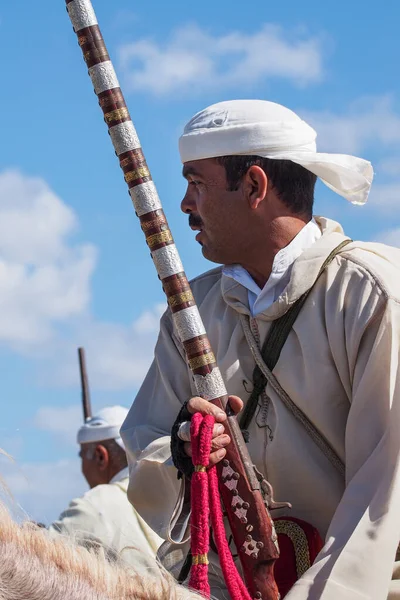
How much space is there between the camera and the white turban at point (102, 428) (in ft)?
36.7

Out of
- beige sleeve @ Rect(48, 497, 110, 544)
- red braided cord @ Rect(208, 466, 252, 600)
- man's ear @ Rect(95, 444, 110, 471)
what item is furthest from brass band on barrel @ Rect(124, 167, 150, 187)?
man's ear @ Rect(95, 444, 110, 471)

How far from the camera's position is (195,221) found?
4297 mm

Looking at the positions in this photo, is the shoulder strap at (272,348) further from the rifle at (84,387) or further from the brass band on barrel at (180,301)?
the rifle at (84,387)

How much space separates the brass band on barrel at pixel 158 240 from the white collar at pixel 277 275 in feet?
1.78

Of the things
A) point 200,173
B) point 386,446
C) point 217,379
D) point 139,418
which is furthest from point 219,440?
point 200,173

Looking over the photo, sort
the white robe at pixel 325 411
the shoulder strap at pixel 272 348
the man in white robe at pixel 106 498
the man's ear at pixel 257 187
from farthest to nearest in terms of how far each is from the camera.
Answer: the man in white robe at pixel 106 498 < the man's ear at pixel 257 187 < the shoulder strap at pixel 272 348 < the white robe at pixel 325 411

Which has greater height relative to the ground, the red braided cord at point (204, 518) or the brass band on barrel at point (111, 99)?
the brass band on barrel at point (111, 99)

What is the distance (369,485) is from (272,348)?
73cm

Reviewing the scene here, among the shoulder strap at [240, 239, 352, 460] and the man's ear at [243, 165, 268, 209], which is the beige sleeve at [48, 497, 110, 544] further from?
the man's ear at [243, 165, 268, 209]

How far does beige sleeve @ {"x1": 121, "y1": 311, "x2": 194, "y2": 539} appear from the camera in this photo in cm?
413

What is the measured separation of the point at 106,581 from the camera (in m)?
2.60

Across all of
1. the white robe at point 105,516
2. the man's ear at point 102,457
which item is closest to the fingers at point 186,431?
the white robe at point 105,516

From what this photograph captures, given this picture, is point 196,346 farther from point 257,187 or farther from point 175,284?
point 257,187

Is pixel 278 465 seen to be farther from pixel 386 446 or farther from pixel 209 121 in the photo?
pixel 209 121
